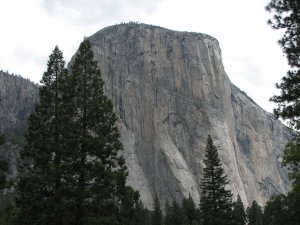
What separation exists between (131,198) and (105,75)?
440ft

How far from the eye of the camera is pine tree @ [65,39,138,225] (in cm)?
2516

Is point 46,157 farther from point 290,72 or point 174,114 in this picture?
point 174,114

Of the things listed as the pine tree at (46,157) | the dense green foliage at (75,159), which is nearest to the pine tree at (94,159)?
the dense green foliage at (75,159)

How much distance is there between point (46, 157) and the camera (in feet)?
91.6

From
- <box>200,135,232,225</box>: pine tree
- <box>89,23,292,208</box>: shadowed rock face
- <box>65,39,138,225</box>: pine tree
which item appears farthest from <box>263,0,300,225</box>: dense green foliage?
<box>89,23,292,208</box>: shadowed rock face

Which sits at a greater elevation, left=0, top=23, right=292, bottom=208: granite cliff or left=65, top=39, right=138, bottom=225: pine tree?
left=0, top=23, right=292, bottom=208: granite cliff

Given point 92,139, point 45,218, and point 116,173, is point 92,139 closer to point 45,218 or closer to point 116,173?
point 116,173

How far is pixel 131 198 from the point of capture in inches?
1005

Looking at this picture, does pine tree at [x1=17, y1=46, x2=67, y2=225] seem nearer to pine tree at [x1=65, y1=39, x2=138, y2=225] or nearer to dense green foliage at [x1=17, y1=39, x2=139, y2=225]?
dense green foliage at [x1=17, y1=39, x2=139, y2=225]

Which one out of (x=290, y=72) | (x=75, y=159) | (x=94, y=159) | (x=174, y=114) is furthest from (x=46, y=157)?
(x=174, y=114)

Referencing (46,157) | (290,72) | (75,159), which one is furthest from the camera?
(46,157)

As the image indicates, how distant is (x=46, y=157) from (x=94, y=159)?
3437mm

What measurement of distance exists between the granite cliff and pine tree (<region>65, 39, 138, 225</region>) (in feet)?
337

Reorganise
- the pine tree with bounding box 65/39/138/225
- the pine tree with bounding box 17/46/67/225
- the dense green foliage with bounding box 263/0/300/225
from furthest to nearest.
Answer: the pine tree with bounding box 17/46/67/225 < the pine tree with bounding box 65/39/138/225 < the dense green foliage with bounding box 263/0/300/225
